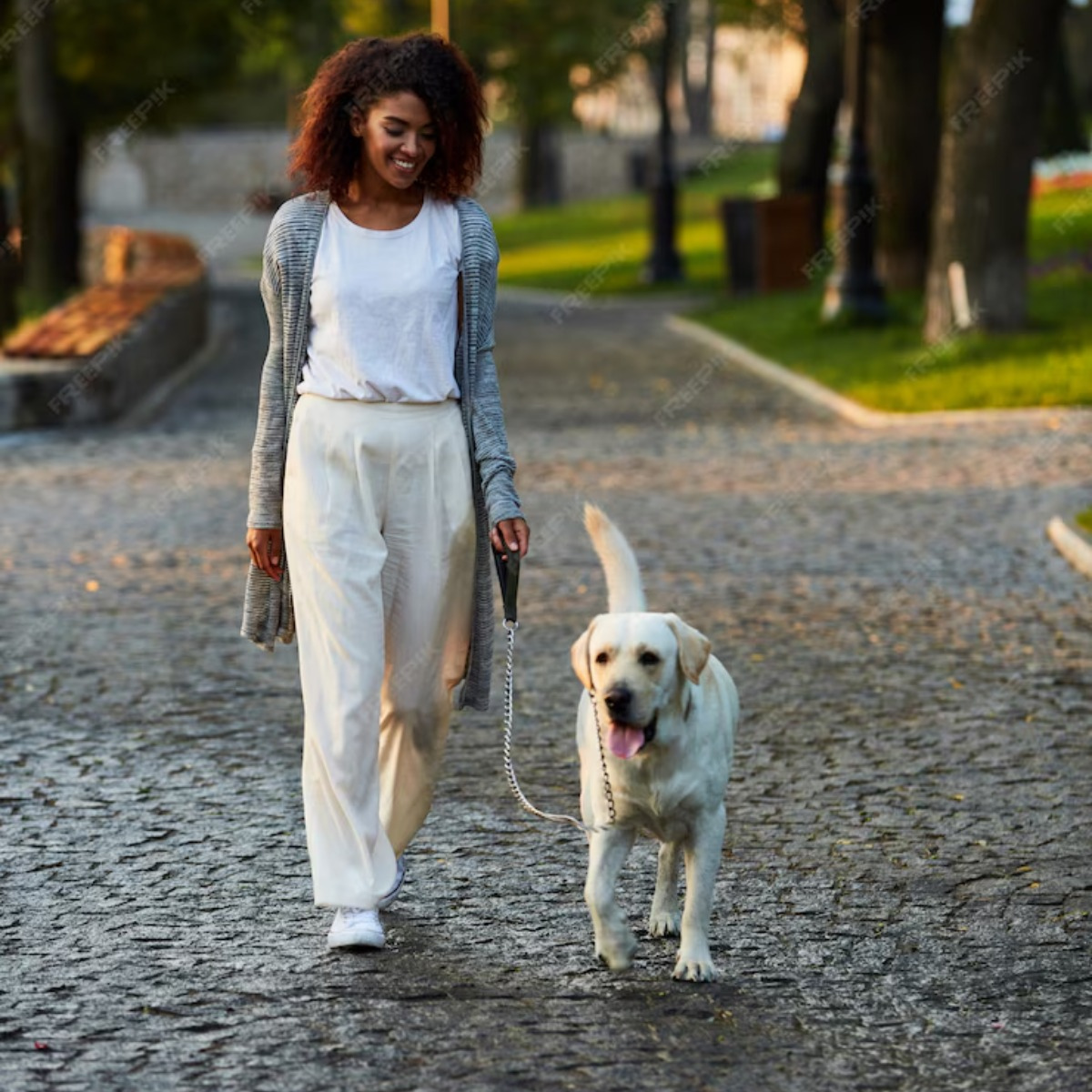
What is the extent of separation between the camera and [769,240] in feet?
96.4

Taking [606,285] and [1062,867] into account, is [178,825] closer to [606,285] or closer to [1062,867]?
[1062,867]

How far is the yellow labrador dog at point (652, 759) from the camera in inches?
191

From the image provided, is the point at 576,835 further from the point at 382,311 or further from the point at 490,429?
the point at 382,311

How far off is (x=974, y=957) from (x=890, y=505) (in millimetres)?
7578

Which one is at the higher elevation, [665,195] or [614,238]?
[665,195]

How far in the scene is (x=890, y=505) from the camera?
12.6 m

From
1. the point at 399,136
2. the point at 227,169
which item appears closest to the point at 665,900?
the point at 399,136

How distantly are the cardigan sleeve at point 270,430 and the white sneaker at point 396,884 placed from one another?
0.87m

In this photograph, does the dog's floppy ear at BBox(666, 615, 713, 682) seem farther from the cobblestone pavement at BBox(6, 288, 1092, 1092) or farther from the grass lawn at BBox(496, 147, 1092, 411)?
the grass lawn at BBox(496, 147, 1092, 411)

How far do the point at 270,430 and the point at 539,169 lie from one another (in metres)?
59.7

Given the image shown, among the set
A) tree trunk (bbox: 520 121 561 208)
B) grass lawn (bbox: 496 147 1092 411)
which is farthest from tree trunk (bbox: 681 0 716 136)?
grass lawn (bbox: 496 147 1092 411)

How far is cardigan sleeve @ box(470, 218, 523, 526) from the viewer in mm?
5254

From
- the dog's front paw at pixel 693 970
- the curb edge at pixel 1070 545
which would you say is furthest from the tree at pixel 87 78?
the dog's front paw at pixel 693 970

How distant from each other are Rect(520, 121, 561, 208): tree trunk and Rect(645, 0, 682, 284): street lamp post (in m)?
27.5
